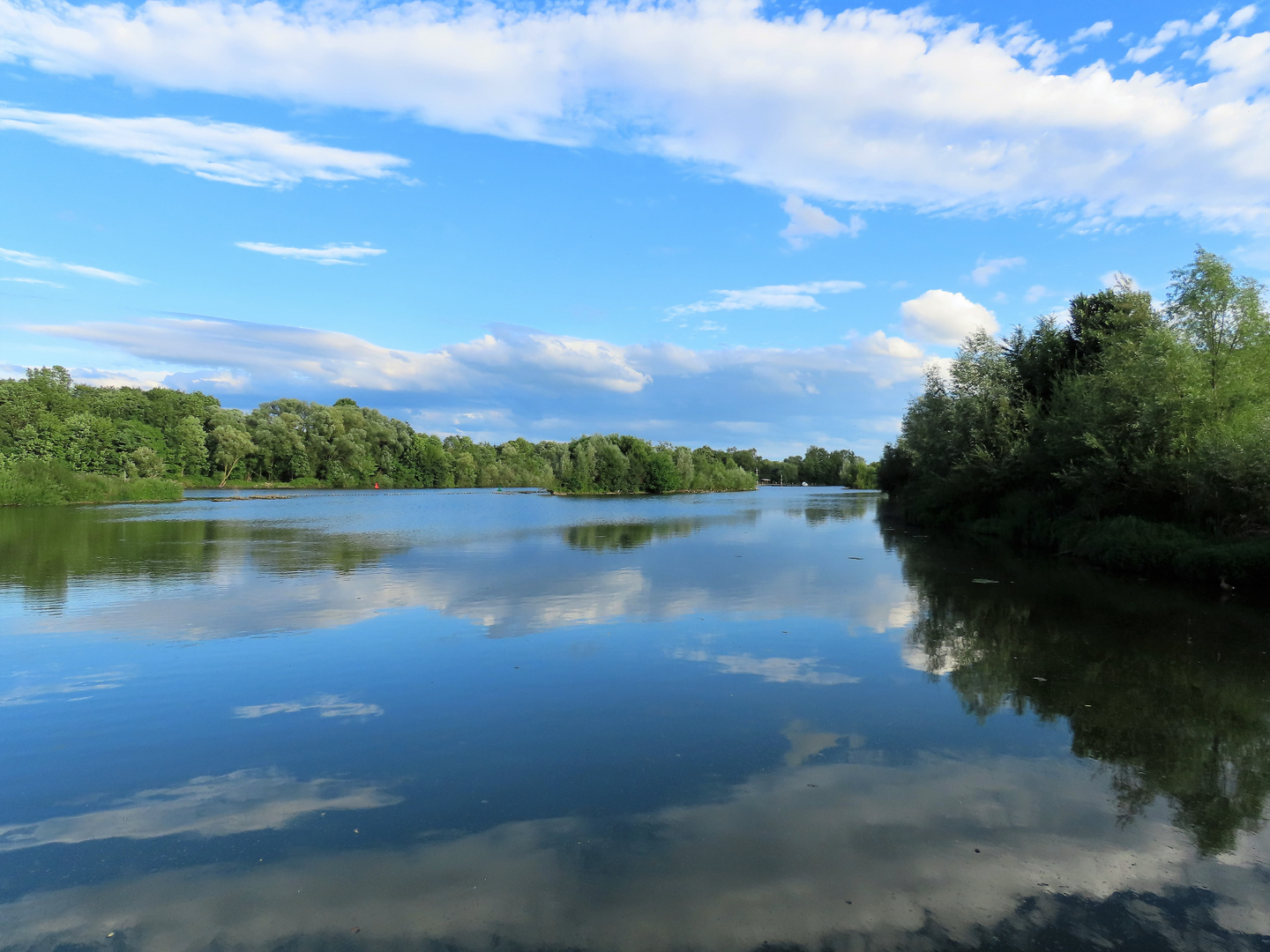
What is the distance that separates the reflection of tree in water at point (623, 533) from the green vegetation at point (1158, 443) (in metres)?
15.0

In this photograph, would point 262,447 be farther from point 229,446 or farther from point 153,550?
point 153,550

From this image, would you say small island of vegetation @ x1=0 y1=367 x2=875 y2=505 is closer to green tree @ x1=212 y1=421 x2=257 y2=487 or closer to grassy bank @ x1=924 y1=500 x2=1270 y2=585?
green tree @ x1=212 y1=421 x2=257 y2=487

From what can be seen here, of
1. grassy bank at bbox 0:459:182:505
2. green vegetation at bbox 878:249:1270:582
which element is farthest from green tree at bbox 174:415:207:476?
green vegetation at bbox 878:249:1270:582

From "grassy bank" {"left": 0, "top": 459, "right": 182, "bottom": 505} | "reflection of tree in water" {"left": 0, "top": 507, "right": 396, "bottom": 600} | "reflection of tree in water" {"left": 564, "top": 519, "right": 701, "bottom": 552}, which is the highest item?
"grassy bank" {"left": 0, "top": 459, "right": 182, "bottom": 505}

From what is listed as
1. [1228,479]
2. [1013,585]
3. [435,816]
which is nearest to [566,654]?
[435,816]

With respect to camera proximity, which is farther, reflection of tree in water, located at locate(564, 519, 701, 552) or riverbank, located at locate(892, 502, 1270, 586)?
reflection of tree in water, located at locate(564, 519, 701, 552)

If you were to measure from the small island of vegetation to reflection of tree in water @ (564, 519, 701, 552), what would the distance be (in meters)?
47.6

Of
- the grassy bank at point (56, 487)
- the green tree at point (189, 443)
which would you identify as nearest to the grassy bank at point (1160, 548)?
the grassy bank at point (56, 487)

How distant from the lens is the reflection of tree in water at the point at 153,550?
1791cm

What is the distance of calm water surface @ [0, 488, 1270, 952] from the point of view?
13.1 feet

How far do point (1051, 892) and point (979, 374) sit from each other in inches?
1386

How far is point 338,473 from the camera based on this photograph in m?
109

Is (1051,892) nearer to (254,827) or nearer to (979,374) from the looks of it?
(254,827)

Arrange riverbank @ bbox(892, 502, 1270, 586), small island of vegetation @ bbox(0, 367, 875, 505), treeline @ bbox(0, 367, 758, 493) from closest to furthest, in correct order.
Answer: riverbank @ bbox(892, 502, 1270, 586) → small island of vegetation @ bbox(0, 367, 875, 505) → treeline @ bbox(0, 367, 758, 493)
